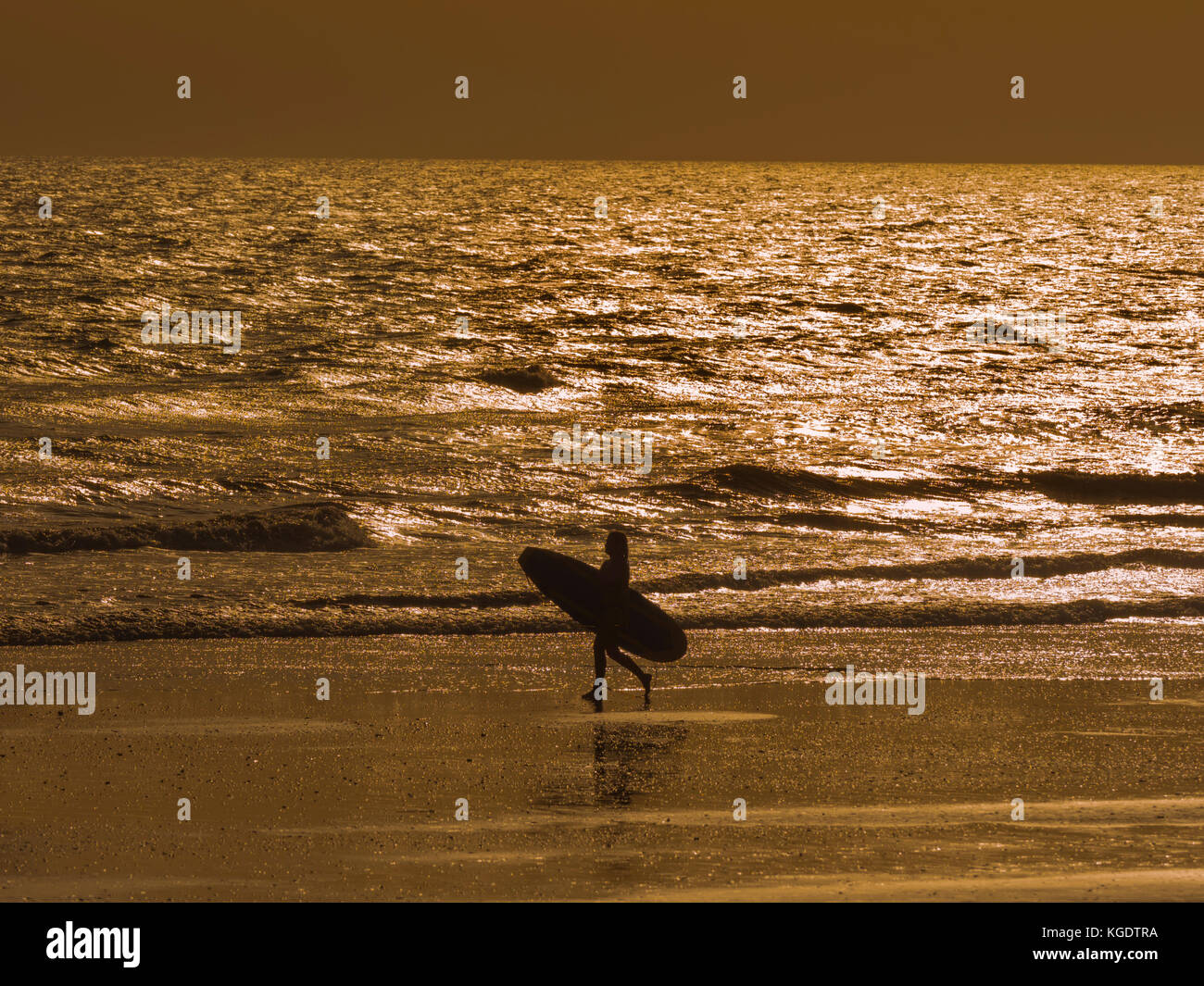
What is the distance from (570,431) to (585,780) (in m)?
22.9

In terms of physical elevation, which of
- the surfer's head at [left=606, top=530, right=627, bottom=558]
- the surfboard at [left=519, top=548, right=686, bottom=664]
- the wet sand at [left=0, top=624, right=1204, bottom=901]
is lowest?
the wet sand at [left=0, top=624, right=1204, bottom=901]

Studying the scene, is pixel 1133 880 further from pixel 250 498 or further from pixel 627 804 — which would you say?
pixel 250 498

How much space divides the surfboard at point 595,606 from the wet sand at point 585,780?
35 centimetres

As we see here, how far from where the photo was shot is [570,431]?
3225cm

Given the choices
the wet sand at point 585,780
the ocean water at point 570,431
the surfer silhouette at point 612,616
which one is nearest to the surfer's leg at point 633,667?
the surfer silhouette at point 612,616

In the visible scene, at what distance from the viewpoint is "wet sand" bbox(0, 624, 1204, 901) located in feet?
24.4

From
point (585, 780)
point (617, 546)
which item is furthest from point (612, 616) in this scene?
point (585, 780)

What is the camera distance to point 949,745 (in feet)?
34.8

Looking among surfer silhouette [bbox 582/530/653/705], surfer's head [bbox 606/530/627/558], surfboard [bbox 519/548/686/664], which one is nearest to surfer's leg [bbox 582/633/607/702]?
surfer silhouette [bbox 582/530/653/705]

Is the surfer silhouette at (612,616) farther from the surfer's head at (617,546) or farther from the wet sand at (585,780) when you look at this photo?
the wet sand at (585,780)

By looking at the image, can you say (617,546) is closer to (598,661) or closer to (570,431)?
(598,661)

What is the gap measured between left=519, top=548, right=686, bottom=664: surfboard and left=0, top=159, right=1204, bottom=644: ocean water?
1.98 meters

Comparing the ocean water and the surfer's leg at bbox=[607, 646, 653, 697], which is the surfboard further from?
the ocean water

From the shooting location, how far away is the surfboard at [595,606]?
1298 cm
